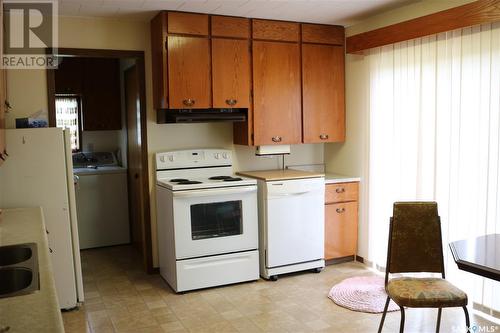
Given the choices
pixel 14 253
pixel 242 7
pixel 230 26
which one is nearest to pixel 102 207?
pixel 230 26

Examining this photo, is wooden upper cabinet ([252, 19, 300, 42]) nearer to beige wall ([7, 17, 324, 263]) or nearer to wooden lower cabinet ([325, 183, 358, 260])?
beige wall ([7, 17, 324, 263])

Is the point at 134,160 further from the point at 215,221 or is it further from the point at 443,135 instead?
the point at 443,135

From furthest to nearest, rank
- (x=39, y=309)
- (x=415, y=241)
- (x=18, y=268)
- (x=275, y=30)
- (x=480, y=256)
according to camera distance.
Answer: (x=275, y=30)
(x=415, y=241)
(x=480, y=256)
(x=18, y=268)
(x=39, y=309)

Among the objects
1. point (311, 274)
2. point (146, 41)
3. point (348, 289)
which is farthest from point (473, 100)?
point (146, 41)

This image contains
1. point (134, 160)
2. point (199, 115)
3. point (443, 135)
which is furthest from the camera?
point (134, 160)

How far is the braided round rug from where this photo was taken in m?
3.58

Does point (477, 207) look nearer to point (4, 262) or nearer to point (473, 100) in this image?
point (473, 100)

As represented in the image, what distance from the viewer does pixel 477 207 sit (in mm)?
3486

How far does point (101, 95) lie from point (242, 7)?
2.46 metres

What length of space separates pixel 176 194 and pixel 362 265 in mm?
1968

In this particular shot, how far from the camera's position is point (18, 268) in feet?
6.45

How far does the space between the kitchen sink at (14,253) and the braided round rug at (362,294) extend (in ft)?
7.56

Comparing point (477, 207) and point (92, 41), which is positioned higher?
point (92, 41)

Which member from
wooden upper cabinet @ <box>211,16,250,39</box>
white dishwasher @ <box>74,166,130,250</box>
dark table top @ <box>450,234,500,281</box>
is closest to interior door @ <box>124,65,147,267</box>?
white dishwasher @ <box>74,166,130,250</box>
